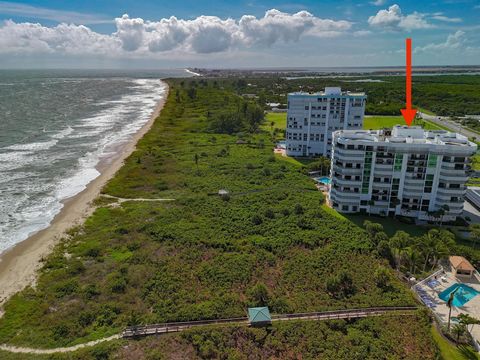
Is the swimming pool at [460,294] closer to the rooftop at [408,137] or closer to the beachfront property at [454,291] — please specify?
the beachfront property at [454,291]

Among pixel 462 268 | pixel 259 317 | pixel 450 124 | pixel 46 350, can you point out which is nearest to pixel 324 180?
pixel 462 268

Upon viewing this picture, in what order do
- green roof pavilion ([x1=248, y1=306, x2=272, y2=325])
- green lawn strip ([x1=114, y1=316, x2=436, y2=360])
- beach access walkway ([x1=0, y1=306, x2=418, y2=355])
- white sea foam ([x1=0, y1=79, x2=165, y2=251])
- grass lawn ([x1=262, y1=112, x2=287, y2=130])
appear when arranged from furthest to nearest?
1. grass lawn ([x1=262, y1=112, x2=287, y2=130])
2. white sea foam ([x1=0, y1=79, x2=165, y2=251])
3. green roof pavilion ([x1=248, y1=306, x2=272, y2=325])
4. beach access walkway ([x1=0, y1=306, x2=418, y2=355])
5. green lawn strip ([x1=114, y1=316, x2=436, y2=360])

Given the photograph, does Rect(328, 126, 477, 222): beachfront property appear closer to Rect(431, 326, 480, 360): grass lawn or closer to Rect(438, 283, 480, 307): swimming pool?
Rect(438, 283, 480, 307): swimming pool

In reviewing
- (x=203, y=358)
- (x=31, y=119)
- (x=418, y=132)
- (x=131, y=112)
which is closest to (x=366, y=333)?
(x=203, y=358)

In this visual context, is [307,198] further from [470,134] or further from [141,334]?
[470,134]

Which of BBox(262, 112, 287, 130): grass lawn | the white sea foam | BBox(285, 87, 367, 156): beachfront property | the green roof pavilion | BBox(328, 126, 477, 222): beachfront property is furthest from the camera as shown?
BBox(262, 112, 287, 130): grass lawn

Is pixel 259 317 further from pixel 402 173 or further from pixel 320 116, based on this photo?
pixel 320 116

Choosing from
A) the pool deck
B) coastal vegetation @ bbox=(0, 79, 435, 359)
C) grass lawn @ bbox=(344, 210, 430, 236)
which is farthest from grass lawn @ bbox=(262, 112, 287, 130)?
the pool deck
